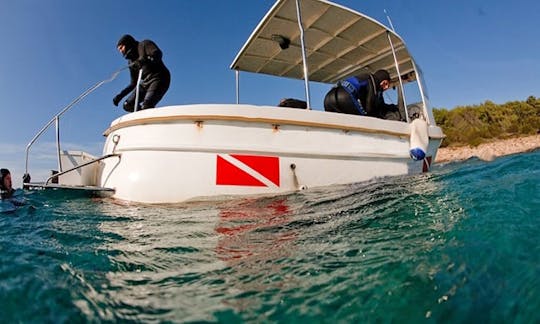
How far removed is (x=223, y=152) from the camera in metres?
A: 3.42

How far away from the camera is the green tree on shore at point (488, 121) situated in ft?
64.4

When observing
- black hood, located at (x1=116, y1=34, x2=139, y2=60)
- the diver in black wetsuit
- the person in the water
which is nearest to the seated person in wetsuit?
the diver in black wetsuit

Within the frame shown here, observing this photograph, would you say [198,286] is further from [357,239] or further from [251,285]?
[357,239]

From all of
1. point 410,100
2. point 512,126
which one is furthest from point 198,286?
point 512,126

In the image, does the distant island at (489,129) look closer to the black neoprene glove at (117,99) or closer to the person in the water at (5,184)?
the black neoprene glove at (117,99)

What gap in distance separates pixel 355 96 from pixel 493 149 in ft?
55.4

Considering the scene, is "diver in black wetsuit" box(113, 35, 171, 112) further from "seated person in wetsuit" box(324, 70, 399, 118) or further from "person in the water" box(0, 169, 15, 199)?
"seated person in wetsuit" box(324, 70, 399, 118)

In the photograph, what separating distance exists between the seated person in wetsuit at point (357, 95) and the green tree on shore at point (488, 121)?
17590 millimetres

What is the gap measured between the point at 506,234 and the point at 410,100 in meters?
5.12

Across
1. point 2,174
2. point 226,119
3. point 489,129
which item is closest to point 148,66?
point 226,119

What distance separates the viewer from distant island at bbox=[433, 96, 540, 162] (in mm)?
17312

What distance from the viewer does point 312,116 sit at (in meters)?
3.73

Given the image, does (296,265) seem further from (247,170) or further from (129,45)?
(129,45)

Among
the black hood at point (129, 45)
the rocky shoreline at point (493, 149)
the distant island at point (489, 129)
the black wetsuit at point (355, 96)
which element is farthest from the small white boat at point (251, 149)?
the rocky shoreline at point (493, 149)
